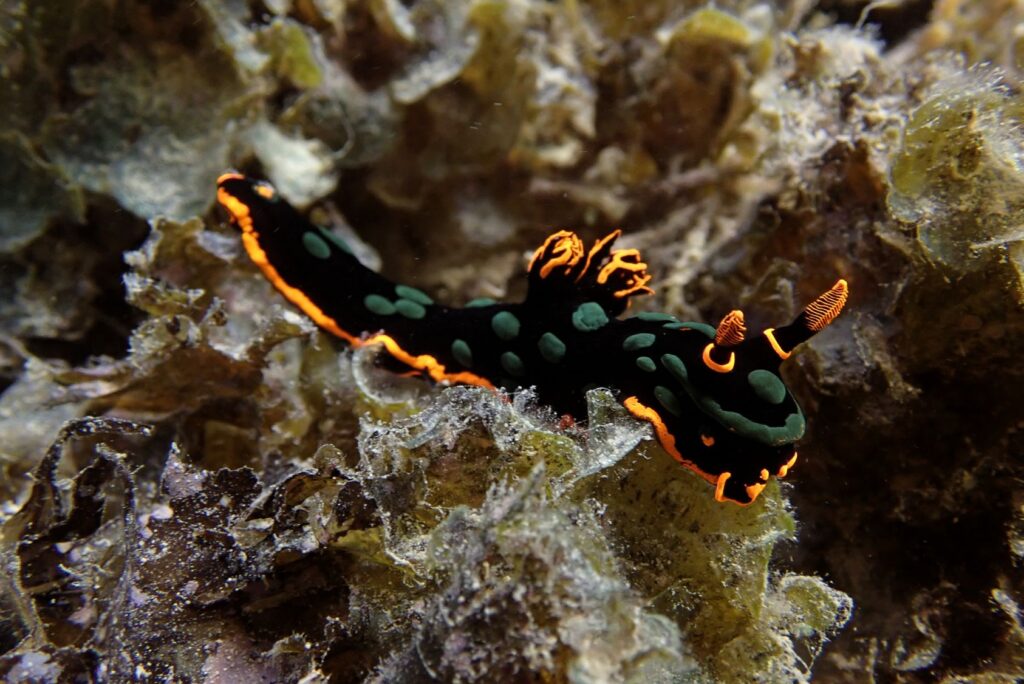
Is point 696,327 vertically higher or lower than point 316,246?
higher

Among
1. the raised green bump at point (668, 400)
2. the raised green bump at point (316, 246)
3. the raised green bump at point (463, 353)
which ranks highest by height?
the raised green bump at point (668, 400)

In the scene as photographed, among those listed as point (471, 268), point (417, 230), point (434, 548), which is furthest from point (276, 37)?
point (434, 548)

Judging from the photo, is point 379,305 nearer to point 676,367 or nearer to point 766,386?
point 676,367

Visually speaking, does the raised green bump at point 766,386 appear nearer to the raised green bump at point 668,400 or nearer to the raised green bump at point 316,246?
the raised green bump at point 668,400

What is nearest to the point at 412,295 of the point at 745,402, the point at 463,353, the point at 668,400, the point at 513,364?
the point at 463,353

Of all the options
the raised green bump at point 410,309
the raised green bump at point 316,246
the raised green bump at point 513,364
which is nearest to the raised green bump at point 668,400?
the raised green bump at point 513,364

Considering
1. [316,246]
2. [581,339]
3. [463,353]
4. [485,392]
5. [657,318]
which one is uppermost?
[485,392]
